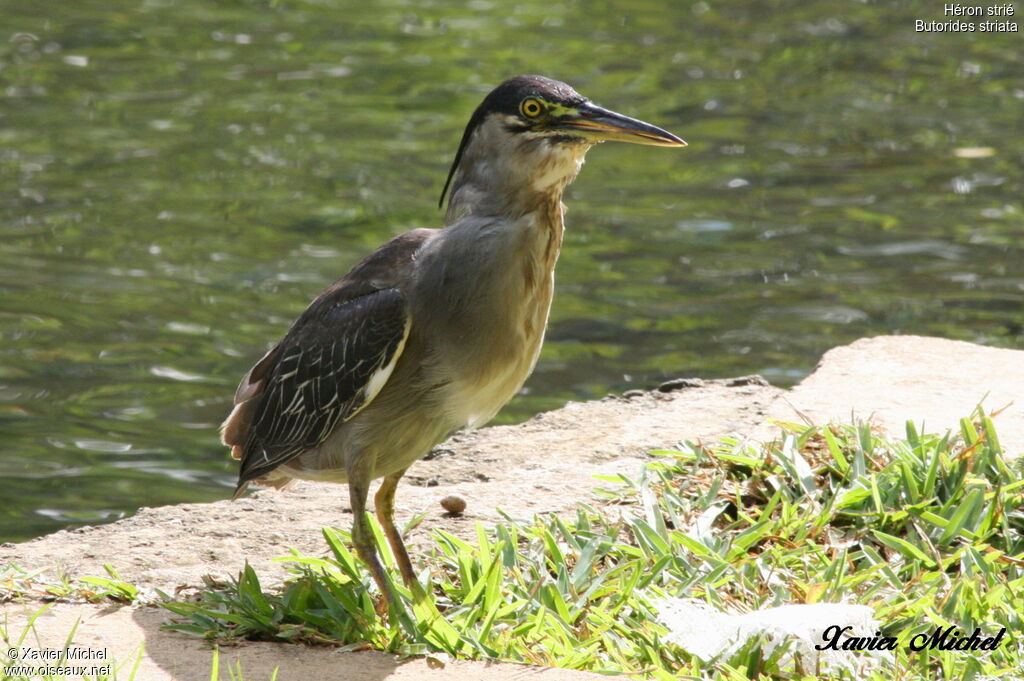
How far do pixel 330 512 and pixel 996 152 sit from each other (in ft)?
25.9

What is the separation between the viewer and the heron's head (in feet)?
16.0

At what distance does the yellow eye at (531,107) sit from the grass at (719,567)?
1.47 m

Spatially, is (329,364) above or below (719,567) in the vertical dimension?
above

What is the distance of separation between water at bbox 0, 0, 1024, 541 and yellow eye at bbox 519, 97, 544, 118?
3077 millimetres

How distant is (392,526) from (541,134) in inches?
58.5

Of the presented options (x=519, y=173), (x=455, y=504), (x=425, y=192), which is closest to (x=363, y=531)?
(x=455, y=504)

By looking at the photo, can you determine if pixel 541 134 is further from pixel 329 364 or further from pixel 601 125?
pixel 329 364

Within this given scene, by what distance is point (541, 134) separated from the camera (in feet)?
16.1
